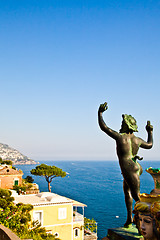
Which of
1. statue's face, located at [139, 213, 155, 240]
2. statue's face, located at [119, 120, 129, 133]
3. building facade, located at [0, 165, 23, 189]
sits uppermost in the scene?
statue's face, located at [119, 120, 129, 133]

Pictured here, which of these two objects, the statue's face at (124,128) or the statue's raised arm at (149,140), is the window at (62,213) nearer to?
the statue's raised arm at (149,140)

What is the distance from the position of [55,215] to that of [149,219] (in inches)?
902

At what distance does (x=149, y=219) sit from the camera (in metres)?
3.10

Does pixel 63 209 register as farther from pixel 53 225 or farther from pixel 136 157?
pixel 136 157

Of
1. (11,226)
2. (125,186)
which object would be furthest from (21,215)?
(125,186)

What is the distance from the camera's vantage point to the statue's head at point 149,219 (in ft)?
9.84

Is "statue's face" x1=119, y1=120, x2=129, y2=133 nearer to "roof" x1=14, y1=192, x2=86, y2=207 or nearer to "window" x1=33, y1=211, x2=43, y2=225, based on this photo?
"roof" x1=14, y1=192, x2=86, y2=207

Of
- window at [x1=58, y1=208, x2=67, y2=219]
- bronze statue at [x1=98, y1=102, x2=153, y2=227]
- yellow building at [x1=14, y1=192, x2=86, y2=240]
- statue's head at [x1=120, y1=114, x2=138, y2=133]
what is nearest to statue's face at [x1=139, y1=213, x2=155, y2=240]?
bronze statue at [x1=98, y1=102, x2=153, y2=227]

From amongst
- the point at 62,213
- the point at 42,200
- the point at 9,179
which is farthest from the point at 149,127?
the point at 9,179

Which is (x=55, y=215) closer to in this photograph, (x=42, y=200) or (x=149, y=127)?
(x=42, y=200)

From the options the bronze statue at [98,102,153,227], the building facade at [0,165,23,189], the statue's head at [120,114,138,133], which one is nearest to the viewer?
the bronze statue at [98,102,153,227]

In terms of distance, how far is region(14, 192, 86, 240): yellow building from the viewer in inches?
938

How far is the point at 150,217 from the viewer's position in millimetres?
3096

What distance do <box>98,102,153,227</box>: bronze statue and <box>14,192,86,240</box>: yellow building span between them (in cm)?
2058
